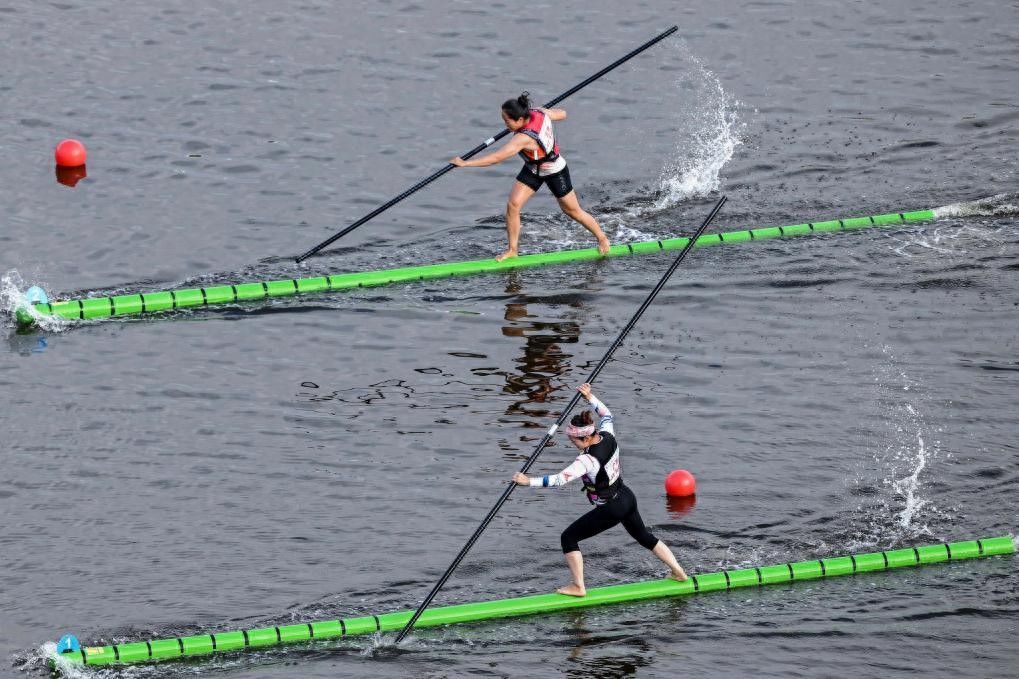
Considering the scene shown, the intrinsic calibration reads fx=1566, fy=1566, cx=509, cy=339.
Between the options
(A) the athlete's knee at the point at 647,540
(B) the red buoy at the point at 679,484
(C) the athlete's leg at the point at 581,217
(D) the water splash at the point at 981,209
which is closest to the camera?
(A) the athlete's knee at the point at 647,540

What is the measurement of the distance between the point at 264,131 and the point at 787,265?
8.04 metres

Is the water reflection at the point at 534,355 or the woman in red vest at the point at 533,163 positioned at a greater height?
the woman in red vest at the point at 533,163

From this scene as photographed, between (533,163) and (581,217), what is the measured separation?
0.95 m

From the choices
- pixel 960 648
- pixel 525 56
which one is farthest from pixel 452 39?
pixel 960 648

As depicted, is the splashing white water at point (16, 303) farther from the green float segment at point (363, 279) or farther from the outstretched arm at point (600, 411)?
the outstretched arm at point (600, 411)

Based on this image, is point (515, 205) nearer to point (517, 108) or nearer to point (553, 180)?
point (553, 180)

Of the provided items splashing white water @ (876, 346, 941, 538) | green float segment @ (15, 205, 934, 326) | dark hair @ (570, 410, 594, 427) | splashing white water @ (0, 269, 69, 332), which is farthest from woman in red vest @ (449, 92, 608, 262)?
dark hair @ (570, 410, 594, 427)

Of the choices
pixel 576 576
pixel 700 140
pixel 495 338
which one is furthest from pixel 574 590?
Result: pixel 700 140

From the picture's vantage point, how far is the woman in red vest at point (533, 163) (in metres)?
17.8

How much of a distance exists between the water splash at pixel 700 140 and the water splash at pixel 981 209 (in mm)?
→ 2996

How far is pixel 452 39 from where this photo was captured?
2555 centimetres

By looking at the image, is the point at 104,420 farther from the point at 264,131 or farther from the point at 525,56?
the point at 525,56

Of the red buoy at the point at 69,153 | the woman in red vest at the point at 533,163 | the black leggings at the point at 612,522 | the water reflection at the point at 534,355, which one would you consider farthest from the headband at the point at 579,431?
the red buoy at the point at 69,153

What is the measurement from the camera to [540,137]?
1817 centimetres
